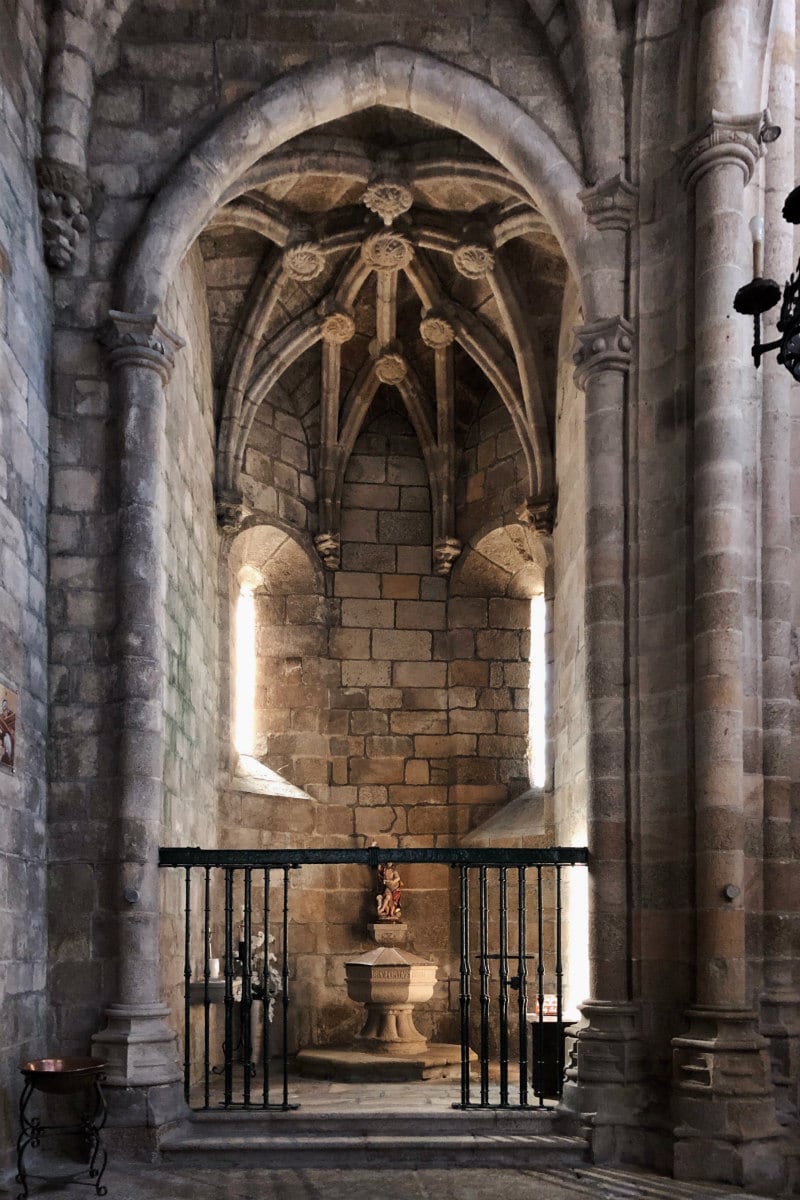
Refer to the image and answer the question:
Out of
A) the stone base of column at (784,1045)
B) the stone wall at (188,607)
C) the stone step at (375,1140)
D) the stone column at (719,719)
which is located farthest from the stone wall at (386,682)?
the stone base of column at (784,1045)

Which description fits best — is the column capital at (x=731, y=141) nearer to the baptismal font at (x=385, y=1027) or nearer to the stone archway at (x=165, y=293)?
the stone archway at (x=165, y=293)

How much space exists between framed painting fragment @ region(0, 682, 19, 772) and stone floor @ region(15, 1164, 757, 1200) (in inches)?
78.9

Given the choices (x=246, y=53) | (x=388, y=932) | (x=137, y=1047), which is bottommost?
(x=137, y=1047)

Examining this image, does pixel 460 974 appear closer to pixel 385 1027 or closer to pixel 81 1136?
pixel 385 1027

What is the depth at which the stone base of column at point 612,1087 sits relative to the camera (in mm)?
7664

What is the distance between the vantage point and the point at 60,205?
8492 millimetres

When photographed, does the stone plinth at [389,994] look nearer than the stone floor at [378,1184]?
No

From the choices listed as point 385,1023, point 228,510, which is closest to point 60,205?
point 228,510

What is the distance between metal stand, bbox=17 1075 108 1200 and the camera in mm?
6973

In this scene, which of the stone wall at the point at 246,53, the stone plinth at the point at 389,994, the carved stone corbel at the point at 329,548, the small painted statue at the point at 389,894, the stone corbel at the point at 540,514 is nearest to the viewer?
the stone wall at the point at 246,53

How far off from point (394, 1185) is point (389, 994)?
374cm

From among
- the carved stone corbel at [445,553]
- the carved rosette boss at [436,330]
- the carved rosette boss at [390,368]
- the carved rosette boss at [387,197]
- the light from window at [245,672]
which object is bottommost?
the light from window at [245,672]

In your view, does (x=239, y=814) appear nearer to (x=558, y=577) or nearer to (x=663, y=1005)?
(x=558, y=577)

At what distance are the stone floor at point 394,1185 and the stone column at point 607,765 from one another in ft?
1.41
